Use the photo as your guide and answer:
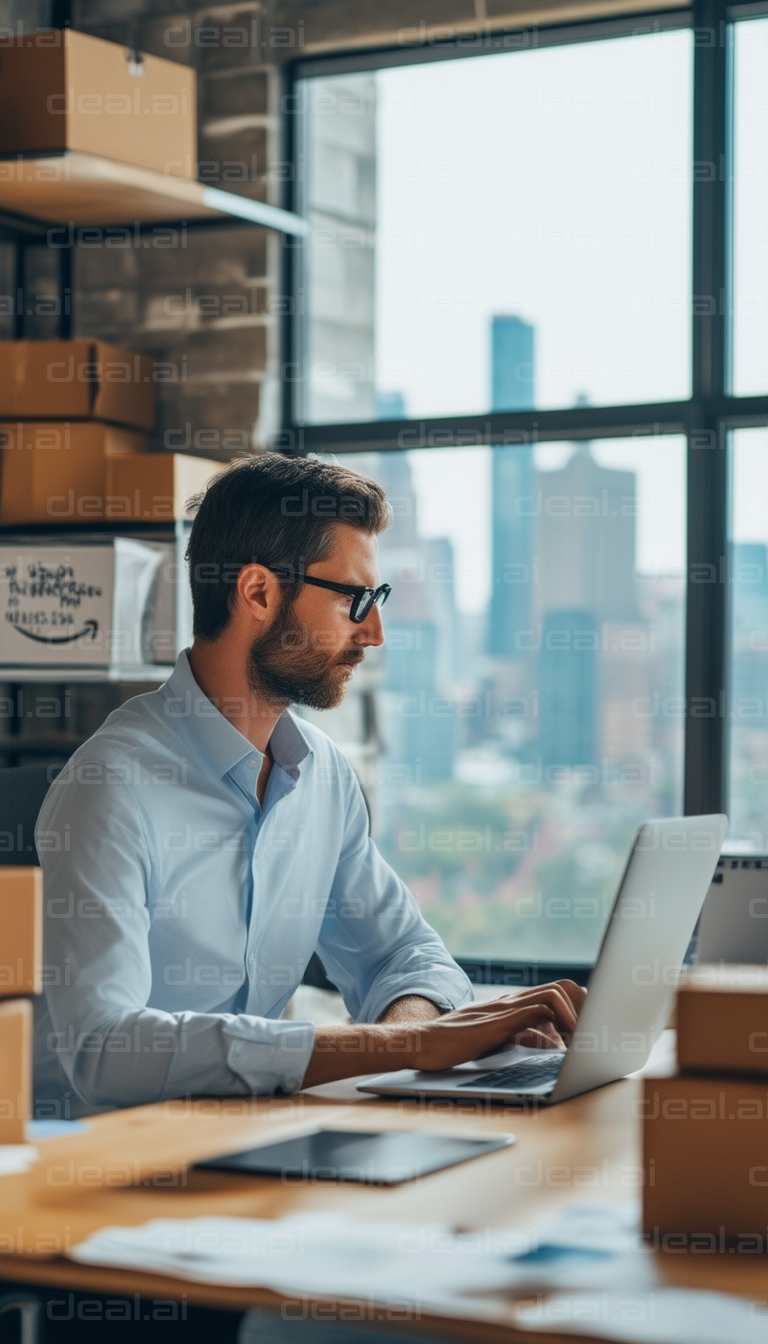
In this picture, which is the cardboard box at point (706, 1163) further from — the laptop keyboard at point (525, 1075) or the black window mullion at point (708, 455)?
the black window mullion at point (708, 455)

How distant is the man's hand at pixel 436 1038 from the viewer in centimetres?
165

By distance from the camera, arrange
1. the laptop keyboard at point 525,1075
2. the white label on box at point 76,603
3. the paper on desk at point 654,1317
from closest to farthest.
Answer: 1. the paper on desk at point 654,1317
2. the laptop keyboard at point 525,1075
3. the white label on box at point 76,603

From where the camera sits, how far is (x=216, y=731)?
2035mm

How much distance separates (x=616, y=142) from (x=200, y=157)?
914mm

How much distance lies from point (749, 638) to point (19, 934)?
7.02 feet

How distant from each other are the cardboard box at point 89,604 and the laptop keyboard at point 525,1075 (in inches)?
61.7

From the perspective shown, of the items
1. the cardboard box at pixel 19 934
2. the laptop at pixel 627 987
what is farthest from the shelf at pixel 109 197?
the cardboard box at pixel 19 934

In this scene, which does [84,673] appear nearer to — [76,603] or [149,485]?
[76,603]

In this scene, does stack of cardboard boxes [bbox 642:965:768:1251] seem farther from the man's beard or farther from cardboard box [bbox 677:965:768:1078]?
the man's beard

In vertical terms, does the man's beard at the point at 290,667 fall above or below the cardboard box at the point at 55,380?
below

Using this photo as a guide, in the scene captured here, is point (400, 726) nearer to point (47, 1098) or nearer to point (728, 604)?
point (728, 604)

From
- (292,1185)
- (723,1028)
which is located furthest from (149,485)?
(723,1028)

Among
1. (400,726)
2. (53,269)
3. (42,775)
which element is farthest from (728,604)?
(53,269)

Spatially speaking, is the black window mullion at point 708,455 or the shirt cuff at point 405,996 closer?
the shirt cuff at point 405,996
